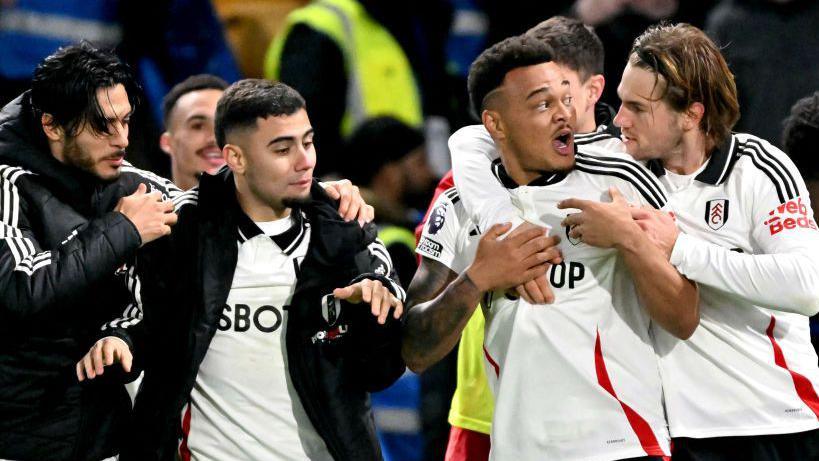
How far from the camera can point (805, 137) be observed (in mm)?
5547

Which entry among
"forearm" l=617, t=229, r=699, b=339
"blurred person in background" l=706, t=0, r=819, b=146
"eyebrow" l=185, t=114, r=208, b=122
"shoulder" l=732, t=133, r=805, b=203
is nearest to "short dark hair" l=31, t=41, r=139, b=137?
"eyebrow" l=185, t=114, r=208, b=122

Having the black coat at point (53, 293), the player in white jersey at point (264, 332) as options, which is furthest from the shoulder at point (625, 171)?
the black coat at point (53, 293)

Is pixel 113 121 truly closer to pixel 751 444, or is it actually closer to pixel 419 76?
pixel 751 444

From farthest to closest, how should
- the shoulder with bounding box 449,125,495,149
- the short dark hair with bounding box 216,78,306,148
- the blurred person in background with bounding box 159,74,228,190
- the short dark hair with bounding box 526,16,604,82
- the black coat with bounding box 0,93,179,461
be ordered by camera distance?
the blurred person in background with bounding box 159,74,228,190, the short dark hair with bounding box 526,16,604,82, the shoulder with bounding box 449,125,495,149, the short dark hair with bounding box 216,78,306,148, the black coat with bounding box 0,93,179,461

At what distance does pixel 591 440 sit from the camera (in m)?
4.73

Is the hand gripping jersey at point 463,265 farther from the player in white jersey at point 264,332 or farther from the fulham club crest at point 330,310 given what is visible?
the fulham club crest at point 330,310

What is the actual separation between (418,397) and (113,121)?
216 centimetres

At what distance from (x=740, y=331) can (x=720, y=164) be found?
1.67ft

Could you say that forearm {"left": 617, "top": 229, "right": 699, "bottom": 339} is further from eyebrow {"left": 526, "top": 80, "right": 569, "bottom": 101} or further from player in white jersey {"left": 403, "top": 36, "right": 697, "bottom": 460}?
eyebrow {"left": 526, "top": 80, "right": 569, "bottom": 101}

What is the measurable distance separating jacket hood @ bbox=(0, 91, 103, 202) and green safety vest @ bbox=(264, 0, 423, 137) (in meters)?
2.24

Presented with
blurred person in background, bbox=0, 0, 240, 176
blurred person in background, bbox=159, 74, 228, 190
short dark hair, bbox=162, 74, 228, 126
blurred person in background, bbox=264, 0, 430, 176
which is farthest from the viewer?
blurred person in background, bbox=264, 0, 430, 176

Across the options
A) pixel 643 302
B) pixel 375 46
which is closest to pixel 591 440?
pixel 643 302

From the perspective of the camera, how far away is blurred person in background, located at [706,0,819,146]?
290 inches

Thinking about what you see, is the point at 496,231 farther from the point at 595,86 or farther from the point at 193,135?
the point at 193,135
